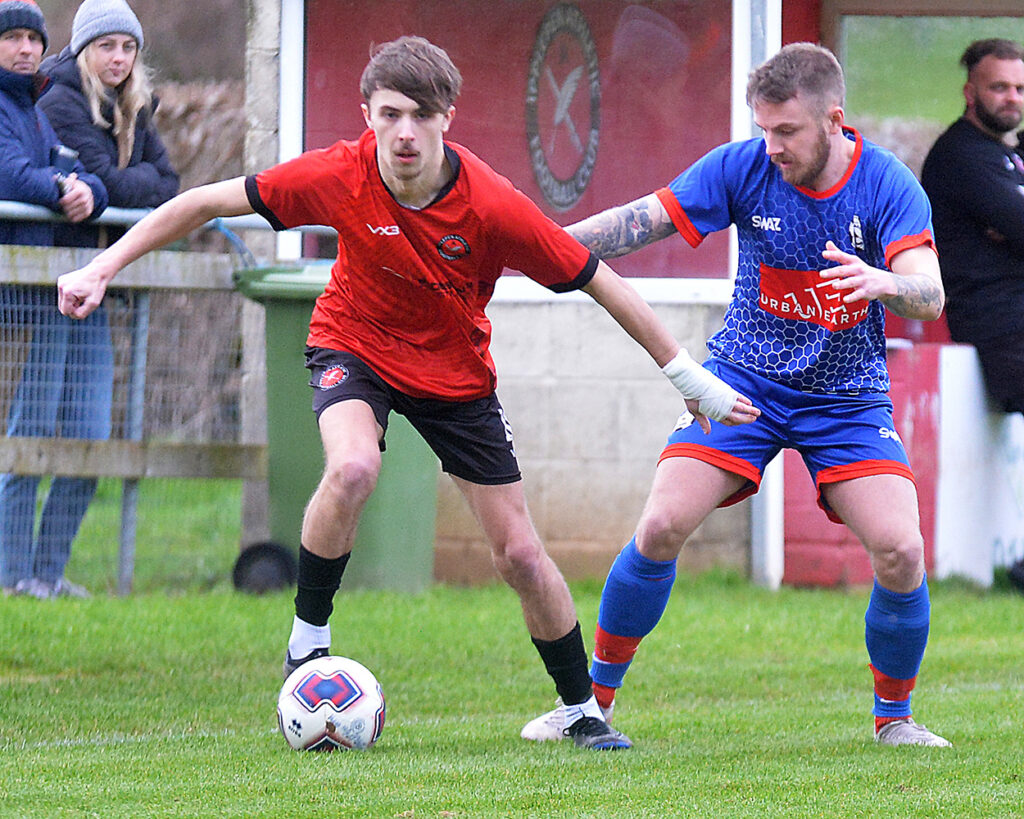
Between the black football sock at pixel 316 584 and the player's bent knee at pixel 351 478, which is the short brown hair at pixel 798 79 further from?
the black football sock at pixel 316 584

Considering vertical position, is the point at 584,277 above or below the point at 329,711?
above

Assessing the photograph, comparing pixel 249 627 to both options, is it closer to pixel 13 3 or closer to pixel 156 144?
pixel 156 144

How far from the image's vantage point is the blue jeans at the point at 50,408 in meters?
7.33

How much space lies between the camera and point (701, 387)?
4.60 metres

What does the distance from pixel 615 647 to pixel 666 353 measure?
3.48 ft

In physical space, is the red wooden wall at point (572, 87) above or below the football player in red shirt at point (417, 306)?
above

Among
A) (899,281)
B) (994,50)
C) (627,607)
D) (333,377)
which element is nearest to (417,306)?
(333,377)

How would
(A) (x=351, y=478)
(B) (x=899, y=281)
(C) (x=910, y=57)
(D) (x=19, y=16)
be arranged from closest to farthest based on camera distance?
(B) (x=899, y=281) → (A) (x=351, y=478) → (D) (x=19, y=16) → (C) (x=910, y=57)

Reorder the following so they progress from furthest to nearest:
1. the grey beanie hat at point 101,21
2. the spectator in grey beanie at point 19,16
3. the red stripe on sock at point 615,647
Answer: the grey beanie hat at point 101,21 → the spectator in grey beanie at point 19,16 → the red stripe on sock at point 615,647

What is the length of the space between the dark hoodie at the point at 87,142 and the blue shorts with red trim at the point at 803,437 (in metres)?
3.54

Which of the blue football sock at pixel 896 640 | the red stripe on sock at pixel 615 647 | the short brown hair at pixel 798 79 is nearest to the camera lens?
the short brown hair at pixel 798 79

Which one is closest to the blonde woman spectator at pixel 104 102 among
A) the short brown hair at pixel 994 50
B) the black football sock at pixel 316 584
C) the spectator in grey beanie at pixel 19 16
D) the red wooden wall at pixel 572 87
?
the spectator in grey beanie at pixel 19 16

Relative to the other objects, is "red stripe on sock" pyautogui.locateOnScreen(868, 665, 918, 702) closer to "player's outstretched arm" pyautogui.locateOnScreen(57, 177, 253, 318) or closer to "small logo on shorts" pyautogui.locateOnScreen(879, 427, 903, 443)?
"small logo on shorts" pyautogui.locateOnScreen(879, 427, 903, 443)

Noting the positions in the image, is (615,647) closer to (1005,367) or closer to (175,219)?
(175,219)
